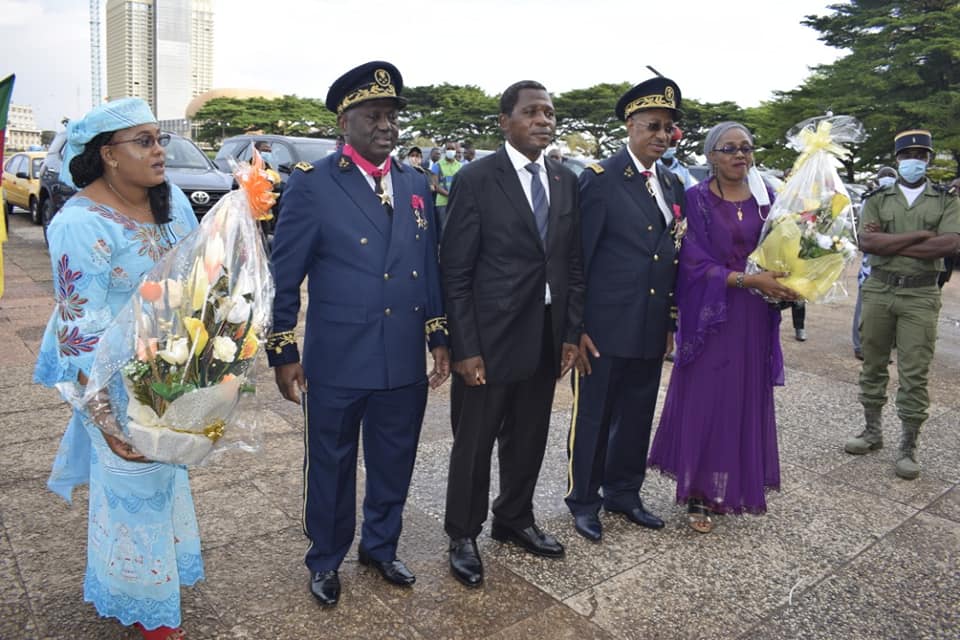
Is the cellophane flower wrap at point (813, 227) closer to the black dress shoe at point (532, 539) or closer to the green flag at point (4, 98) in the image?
the black dress shoe at point (532, 539)

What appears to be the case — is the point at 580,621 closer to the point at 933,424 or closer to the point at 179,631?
the point at 179,631

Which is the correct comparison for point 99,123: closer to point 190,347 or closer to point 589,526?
point 190,347

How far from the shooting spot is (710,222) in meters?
3.78

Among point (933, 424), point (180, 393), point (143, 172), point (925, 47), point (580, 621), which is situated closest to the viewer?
point (180, 393)

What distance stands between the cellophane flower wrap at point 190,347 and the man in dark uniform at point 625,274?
1723 millimetres

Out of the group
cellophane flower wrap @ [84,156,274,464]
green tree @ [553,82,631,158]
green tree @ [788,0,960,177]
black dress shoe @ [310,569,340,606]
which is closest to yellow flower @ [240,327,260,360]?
cellophane flower wrap @ [84,156,274,464]

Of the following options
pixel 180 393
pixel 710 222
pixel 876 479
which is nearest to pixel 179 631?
pixel 180 393

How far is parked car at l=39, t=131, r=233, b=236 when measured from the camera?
10.6 meters

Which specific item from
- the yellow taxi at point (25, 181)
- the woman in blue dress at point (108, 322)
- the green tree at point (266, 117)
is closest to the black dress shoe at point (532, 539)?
the woman in blue dress at point (108, 322)

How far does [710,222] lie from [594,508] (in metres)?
1.54

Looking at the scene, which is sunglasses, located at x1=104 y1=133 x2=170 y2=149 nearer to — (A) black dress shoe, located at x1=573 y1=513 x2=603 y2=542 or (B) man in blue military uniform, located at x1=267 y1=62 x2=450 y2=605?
(B) man in blue military uniform, located at x1=267 y1=62 x2=450 y2=605

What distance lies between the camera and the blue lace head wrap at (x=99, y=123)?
96.7 inches

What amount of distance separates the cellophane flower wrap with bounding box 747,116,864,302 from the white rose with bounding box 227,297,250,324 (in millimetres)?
2447

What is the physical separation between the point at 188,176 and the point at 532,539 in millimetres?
9143
